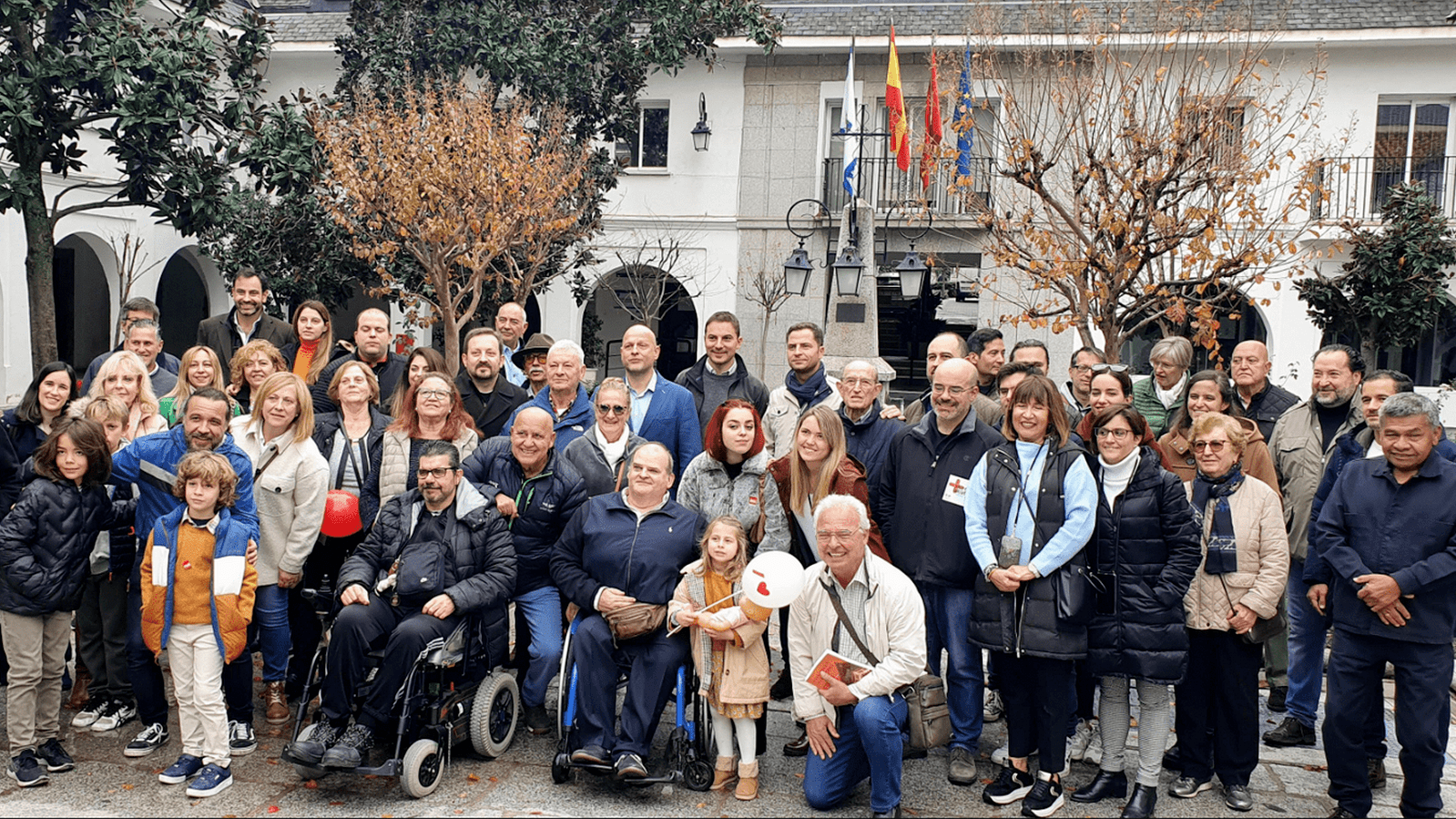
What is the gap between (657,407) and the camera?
625 cm

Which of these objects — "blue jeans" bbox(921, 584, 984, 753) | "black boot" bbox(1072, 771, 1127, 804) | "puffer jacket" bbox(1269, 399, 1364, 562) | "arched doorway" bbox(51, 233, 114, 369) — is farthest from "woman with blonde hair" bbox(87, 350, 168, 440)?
"arched doorway" bbox(51, 233, 114, 369)

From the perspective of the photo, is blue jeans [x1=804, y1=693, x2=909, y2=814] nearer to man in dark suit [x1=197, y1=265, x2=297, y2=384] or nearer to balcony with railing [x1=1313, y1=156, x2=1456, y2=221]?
man in dark suit [x1=197, y1=265, x2=297, y2=384]

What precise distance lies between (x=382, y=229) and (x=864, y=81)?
350 inches

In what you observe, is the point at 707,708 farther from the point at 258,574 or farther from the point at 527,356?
the point at 527,356

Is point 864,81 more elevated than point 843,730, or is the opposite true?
point 864,81

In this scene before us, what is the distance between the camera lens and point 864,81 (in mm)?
18672

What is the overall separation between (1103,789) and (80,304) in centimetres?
2002

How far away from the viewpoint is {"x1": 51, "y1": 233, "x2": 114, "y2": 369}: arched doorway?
1855 cm

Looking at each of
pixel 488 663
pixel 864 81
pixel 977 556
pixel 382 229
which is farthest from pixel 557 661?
pixel 864 81

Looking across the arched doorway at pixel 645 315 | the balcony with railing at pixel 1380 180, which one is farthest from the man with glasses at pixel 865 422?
the balcony with railing at pixel 1380 180

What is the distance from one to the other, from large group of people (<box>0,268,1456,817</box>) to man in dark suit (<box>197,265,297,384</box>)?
158cm

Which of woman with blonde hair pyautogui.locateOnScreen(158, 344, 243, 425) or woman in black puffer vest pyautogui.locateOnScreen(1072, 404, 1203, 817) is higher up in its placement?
woman with blonde hair pyautogui.locateOnScreen(158, 344, 243, 425)

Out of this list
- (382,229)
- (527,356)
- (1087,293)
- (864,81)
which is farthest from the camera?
(864,81)

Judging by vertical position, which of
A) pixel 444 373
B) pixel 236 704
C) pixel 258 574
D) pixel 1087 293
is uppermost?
pixel 1087 293
